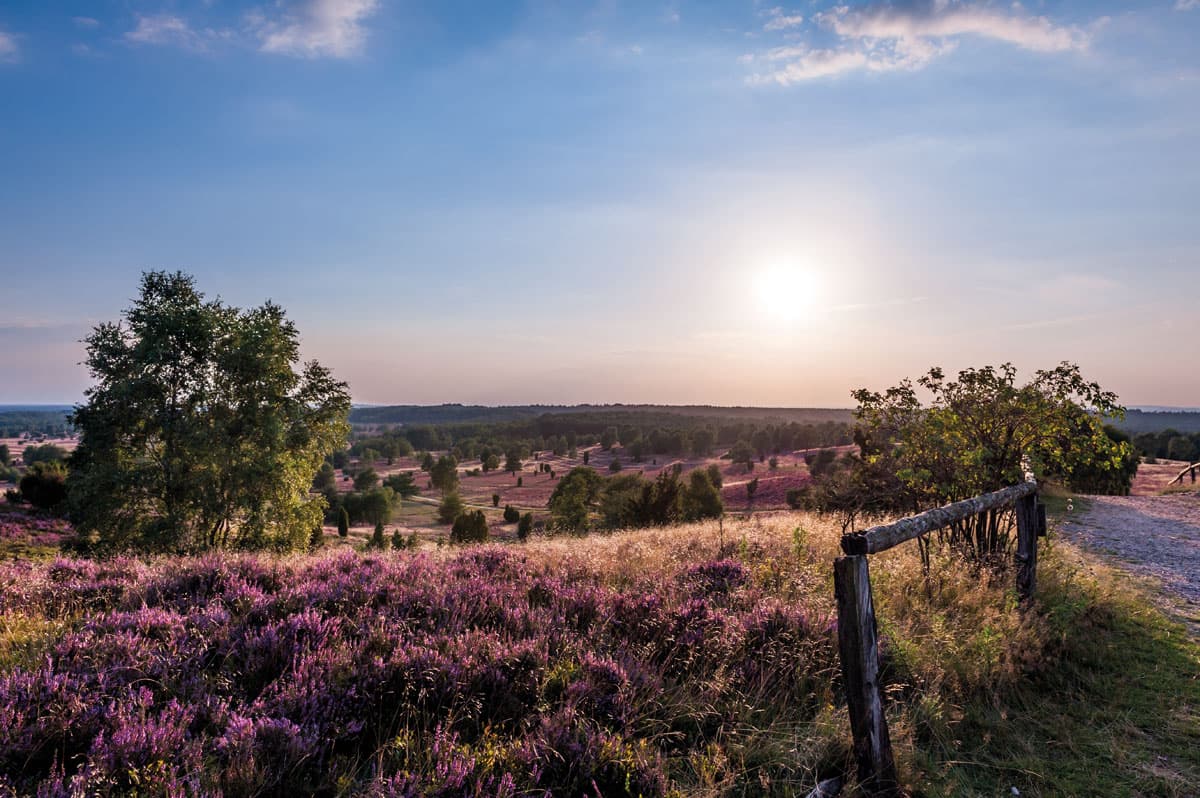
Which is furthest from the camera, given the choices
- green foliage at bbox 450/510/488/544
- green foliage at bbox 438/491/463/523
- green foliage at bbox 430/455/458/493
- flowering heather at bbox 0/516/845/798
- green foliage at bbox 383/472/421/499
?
green foliage at bbox 383/472/421/499

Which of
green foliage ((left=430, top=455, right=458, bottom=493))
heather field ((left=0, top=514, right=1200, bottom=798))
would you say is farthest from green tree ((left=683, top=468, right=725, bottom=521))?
green foliage ((left=430, top=455, right=458, bottom=493))

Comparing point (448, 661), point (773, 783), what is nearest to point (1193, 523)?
point (773, 783)

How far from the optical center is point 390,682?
13.1 feet

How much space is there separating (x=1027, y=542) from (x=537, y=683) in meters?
6.84

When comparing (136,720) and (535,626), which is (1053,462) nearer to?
(535,626)

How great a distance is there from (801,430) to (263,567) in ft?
390

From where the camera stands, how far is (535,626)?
206 inches

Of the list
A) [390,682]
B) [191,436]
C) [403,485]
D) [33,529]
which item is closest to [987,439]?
[390,682]

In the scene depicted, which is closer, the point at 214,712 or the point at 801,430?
the point at 214,712

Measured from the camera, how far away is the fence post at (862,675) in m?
3.86

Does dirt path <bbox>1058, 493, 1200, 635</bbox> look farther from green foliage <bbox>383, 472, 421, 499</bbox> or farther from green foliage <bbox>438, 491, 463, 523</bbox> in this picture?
green foliage <bbox>383, 472, 421, 499</bbox>

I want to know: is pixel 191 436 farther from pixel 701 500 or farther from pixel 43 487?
pixel 701 500

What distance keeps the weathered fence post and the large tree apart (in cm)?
2395

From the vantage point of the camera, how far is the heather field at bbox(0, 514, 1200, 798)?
3137 millimetres
